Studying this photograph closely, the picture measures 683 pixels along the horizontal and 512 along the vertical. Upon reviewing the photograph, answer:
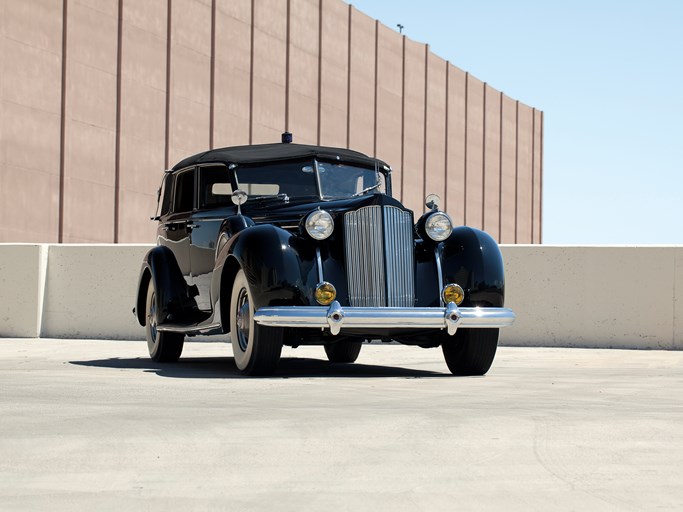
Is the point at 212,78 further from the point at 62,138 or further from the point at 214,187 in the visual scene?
the point at 214,187

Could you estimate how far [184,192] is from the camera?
1328 centimetres

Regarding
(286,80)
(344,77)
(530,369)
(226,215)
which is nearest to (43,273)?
(226,215)

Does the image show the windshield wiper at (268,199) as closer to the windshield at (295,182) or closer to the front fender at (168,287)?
the windshield at (295,182)

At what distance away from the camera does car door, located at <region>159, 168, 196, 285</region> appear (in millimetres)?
12906

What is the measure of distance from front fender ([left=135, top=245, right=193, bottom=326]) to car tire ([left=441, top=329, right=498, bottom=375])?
2.76 m

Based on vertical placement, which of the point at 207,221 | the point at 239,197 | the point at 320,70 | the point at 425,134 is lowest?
the point at 207,221

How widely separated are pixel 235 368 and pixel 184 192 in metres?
2.07

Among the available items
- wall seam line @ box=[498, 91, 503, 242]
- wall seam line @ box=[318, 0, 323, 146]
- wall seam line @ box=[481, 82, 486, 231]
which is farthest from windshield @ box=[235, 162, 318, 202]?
wall seam line @ box=[498, 91, 503, 242]

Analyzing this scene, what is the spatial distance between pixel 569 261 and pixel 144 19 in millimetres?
19819

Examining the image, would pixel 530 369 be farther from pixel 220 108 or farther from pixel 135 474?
pixel 220 108

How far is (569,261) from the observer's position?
1802 centimetres

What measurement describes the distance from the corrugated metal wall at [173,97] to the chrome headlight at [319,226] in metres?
20.2

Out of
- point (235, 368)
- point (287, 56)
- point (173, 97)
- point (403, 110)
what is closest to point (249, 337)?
point (235, 368)

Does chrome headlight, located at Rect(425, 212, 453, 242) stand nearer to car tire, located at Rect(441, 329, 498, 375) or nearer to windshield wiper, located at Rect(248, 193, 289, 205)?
car tire, located at Rect(441, 329, 498, 375)
